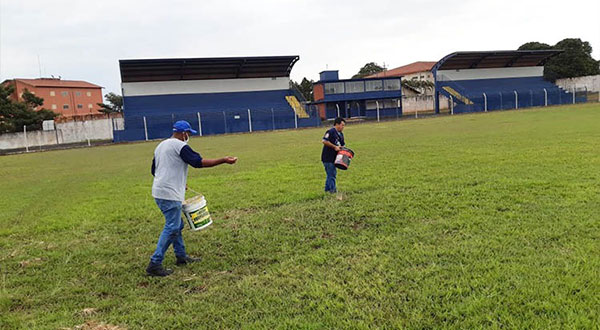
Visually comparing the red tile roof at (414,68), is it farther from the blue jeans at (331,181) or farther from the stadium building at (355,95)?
the blue jeans at (331,181)

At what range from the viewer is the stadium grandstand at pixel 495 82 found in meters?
49.0

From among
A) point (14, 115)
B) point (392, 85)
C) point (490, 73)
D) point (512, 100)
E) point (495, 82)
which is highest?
point (490, 73)

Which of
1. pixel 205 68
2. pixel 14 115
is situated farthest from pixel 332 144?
pixel 14 115

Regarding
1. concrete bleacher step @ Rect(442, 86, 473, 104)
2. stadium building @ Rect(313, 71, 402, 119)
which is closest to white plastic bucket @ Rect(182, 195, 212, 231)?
stadium building @ Rect(313, 71, 402, 119)

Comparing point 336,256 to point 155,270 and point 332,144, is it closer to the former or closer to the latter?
point 155,270

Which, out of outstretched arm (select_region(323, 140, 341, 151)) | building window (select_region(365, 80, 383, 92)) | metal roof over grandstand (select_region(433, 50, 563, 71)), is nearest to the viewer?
outstretched arm (select_region(323, 140, 341, 151))

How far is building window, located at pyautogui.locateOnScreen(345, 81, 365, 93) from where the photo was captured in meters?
49.9

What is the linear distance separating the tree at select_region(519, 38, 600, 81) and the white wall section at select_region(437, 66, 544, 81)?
8464 millimetres

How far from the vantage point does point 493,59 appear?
5491cm

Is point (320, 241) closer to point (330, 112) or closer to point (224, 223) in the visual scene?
point (224, 223)

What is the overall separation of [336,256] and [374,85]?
47434 mm

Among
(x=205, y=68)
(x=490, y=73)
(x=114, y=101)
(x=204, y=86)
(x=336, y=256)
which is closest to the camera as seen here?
(x=336, y=256)

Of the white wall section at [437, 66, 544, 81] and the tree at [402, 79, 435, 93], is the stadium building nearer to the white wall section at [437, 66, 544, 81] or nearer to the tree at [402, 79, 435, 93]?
the white wall section at [437, 66, 544, 81]

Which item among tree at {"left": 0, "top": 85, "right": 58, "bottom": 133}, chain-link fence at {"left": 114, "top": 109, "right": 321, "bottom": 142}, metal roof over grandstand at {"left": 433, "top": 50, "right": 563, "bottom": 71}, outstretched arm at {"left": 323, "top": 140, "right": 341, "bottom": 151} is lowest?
outstretched arm at {"left": 323, "top": 140, "right": 341, "bottom": 151}
